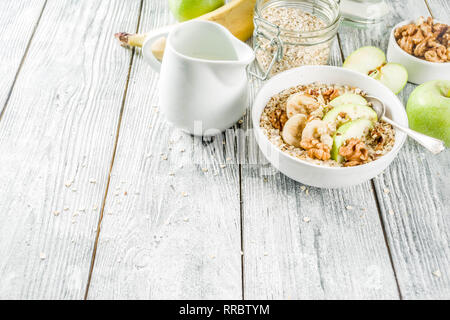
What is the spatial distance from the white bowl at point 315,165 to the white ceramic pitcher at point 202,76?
7 cm

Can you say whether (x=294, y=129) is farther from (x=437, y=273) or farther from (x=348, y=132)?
(x=437, y=273)

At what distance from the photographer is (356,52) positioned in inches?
45.0

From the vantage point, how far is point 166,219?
2.82 feet

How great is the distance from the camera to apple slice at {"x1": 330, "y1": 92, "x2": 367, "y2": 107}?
948 mm

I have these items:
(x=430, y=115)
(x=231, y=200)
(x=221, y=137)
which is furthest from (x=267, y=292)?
(x=430, y=115)

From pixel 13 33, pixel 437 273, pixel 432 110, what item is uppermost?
pixel 13 33

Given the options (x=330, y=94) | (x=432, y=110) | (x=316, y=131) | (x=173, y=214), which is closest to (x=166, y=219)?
(x=173, y=214)

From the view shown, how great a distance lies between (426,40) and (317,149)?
0.51m

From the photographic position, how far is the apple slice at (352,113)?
91cm

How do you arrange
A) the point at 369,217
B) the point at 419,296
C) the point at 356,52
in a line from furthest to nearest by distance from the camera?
the point at 356,52
the point at 369,217
the point at 419,296

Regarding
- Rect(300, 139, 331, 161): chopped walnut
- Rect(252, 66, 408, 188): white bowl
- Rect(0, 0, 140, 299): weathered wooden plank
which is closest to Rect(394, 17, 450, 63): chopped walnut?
Rect(252, 66, 408, 188): white bowl

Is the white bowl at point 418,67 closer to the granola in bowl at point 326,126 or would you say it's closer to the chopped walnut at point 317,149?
the granola in bowl at point 326,126

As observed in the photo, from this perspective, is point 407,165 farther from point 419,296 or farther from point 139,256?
point 139,256

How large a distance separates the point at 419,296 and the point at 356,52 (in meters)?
0.64
